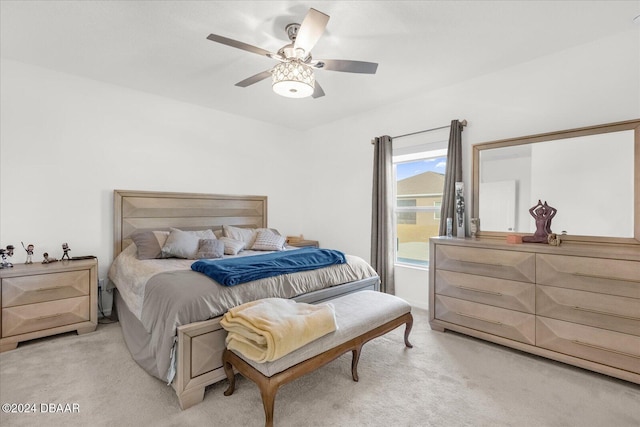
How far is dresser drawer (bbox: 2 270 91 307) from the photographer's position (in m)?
2.60

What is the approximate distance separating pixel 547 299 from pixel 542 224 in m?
0.70

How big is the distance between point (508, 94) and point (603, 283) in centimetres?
197

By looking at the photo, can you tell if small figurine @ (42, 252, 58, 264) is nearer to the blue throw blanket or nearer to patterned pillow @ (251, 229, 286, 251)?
the blue throw blanket

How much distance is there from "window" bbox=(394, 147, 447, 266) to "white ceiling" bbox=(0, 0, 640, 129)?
96cm

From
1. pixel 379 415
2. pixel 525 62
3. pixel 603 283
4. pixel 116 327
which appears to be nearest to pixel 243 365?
pixel 379 415

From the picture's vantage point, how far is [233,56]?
2793 mm

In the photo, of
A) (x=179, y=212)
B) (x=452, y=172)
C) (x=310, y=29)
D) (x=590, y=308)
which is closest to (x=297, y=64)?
(x=310, y=29)

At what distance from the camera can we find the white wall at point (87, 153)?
2.97 metres

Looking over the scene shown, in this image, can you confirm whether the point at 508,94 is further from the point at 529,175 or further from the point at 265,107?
the point at 265,107

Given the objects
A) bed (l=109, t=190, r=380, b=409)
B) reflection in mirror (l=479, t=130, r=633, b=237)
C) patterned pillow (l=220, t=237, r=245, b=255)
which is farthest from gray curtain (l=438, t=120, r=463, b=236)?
patterned pillow (l=220, t=237, r=245, b=255)

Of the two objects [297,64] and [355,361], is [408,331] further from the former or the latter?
[297,64]

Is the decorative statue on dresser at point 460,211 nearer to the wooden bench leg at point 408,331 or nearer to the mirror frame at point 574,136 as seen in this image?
the mirror frame at point 574,136

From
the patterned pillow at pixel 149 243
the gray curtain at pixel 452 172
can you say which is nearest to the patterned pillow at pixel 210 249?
the patterned pillow at pixel 149 243

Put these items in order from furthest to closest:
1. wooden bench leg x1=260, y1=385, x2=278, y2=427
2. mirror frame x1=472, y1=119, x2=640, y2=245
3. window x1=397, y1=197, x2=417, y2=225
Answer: window x1=397, y1=197, x2=417, y2=225 → mirror frame x1=472, y1=119, x2=640, y2=245 → wooden bench leg x1=260, y1=385, x2=278, y2=427
